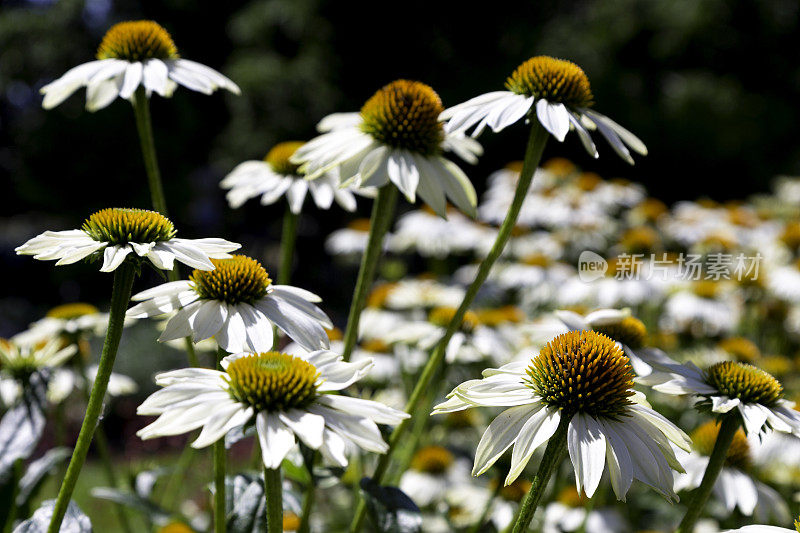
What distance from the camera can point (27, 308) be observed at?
6770 millimetres

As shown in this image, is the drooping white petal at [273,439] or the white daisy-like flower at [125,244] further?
the white daisy-like flower at [125,244]

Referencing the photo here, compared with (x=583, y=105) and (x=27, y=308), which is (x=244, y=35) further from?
(x=583, y=105)

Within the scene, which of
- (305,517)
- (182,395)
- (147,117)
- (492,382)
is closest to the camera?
(182,395)

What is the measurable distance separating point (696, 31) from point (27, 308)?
814 centimetres

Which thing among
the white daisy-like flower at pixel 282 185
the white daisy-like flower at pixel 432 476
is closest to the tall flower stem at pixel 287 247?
the white daisy-like flower at pixel 282 185

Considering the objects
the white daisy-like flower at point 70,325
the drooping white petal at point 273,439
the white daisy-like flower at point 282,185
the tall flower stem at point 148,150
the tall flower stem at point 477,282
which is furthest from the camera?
the white daisy-like flower at point 70,325

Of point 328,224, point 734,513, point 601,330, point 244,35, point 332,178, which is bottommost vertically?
point 734,513

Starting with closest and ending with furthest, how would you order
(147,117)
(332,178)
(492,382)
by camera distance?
(492,382), (147,117), (332,178)

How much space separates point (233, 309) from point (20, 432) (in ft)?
1.70

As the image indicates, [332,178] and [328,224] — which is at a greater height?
[328,224]

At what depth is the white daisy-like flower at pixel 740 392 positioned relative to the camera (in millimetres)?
899

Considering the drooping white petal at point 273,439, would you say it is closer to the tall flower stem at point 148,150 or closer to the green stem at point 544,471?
the green stem at point 544,471

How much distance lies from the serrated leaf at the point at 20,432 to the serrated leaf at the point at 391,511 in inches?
21.5

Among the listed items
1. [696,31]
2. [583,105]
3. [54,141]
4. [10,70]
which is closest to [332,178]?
[583,105]
